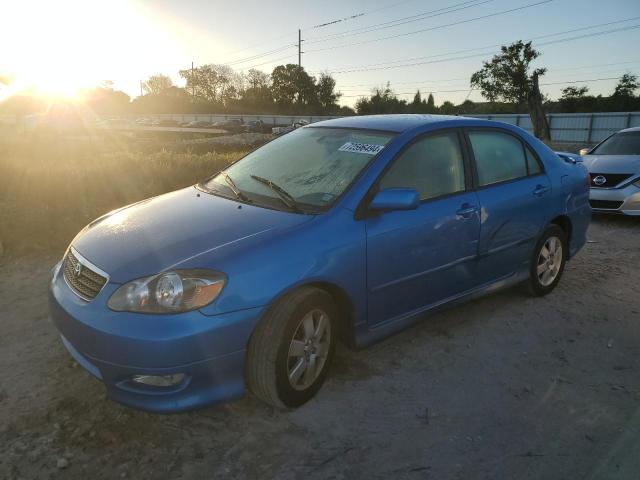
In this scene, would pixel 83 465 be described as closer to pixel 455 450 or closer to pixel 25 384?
pixel 25 384

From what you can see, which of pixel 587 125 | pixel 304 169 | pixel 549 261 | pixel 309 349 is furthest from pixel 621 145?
pixel 587 125

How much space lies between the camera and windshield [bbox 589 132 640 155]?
820 cm

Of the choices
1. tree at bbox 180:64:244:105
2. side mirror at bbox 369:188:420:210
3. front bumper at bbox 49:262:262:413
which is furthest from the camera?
tree at bbox 180:64:244:105

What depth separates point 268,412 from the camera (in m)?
2.73

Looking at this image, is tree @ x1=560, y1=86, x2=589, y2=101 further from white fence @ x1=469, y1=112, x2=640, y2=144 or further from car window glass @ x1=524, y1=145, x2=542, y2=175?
car window glass @ x1=524, y1=145, x2=542, y2=175

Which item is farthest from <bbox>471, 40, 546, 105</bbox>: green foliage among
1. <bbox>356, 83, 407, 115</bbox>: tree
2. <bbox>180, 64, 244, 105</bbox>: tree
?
<bbox>180, 64, 244, 105</bbox>: tree

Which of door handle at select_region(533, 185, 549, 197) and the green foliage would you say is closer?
door handle at select_region(533, 185, 549, 197)

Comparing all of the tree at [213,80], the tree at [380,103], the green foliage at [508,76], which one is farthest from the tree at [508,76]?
the tree at [213,80]

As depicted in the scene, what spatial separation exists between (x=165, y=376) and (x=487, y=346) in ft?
7.44

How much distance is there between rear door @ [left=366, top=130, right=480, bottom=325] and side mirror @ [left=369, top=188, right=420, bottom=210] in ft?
0.33

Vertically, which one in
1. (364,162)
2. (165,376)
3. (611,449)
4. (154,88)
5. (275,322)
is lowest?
(611,449)

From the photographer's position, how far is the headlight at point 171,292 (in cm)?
233

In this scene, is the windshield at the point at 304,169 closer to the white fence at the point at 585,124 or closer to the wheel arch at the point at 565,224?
the wheel arch at the point at 565,224

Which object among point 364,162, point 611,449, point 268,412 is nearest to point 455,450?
point 611,449
